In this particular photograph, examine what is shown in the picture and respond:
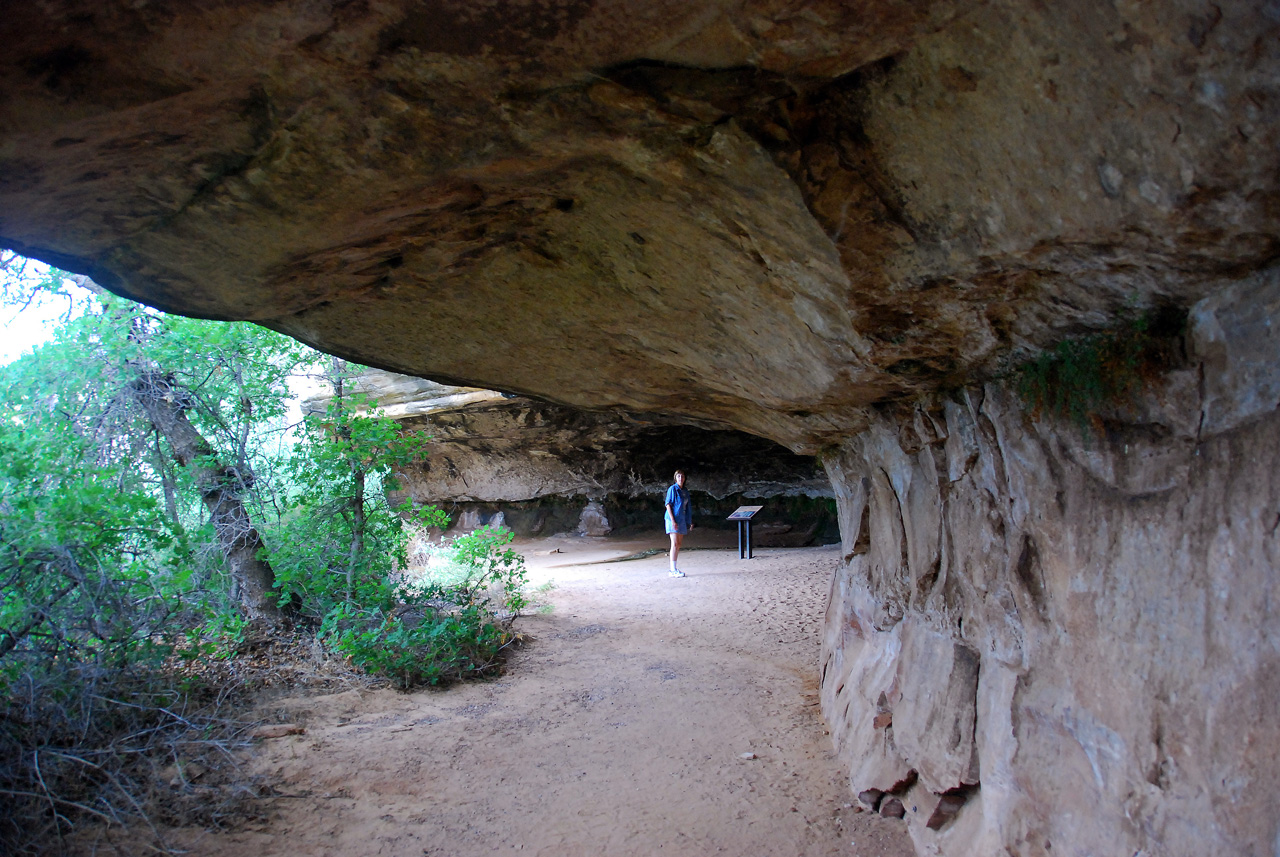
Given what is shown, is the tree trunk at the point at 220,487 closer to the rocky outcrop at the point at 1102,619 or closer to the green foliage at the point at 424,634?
the green foliage at the point at 424,634

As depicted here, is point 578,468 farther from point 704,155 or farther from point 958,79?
point 958,79

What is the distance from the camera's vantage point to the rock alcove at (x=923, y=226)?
1.73m

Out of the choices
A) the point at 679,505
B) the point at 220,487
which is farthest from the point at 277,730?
the point at 679,505

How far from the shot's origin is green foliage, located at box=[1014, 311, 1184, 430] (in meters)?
2.12

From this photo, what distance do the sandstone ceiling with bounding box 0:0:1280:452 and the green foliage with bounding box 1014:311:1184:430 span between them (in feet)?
0.25

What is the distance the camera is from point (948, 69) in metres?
1.80

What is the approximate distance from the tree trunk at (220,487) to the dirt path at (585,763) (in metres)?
1.71

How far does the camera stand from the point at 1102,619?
2.31m

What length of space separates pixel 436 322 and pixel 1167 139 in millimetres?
3644

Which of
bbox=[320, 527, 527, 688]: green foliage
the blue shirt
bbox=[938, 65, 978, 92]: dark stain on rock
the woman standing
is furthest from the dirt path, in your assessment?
the blue shirt

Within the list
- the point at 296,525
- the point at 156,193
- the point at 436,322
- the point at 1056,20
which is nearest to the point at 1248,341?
the point at 1056,20

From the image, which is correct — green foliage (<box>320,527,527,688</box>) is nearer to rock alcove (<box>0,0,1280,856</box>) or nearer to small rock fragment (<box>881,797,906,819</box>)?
rock alcove (<box>0,0,1280,856</box>)

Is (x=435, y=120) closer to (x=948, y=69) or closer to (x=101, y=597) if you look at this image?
(x=948, y=69)

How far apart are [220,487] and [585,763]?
165 inches
